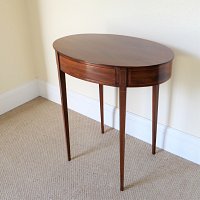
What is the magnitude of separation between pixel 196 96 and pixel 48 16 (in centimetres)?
124

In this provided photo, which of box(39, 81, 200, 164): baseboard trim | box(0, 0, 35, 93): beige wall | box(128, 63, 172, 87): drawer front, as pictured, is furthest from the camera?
box(0, 0, 35, 93): beige wall

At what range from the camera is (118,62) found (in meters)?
1.20

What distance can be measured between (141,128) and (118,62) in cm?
78

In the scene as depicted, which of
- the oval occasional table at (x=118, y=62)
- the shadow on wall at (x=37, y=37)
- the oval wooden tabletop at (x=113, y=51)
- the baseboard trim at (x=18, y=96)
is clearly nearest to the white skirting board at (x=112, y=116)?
the baseboard trim at (x=18, y=96)

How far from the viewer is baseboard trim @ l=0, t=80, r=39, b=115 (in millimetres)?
2254

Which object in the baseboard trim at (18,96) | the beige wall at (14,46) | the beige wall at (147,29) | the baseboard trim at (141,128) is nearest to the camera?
the beige wall at (147,29)

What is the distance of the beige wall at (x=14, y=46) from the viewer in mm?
2090

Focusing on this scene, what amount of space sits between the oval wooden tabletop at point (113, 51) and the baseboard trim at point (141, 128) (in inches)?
23.2

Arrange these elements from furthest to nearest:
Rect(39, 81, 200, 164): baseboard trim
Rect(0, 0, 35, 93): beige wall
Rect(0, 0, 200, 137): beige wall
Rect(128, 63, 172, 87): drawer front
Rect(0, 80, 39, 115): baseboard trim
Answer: Rect(0, 80, 39, 115): baseboard trim < Rect(0, 0, 35, 93): beige wall < Rect(39, 81, 200, 164): baseboard trim < Rect(0, 0, 200, 137): beige wall < Rect(128, 63, 172, 87): drawer front

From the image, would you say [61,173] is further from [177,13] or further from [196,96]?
[177,13]

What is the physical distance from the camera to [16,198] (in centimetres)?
147

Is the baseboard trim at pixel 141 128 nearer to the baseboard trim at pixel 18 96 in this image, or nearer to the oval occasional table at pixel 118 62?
the baseboard trim at pixel 18 96

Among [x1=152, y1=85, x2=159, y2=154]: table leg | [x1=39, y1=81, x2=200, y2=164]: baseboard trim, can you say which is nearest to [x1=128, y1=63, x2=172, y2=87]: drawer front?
[x1=152, y1=85, x2=159, y2=154]: table leg

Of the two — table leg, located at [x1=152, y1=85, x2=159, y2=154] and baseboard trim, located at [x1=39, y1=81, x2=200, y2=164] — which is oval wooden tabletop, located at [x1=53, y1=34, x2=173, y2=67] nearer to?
table leg, located at [x1=152, y1=85, x2=159, y2=154]
